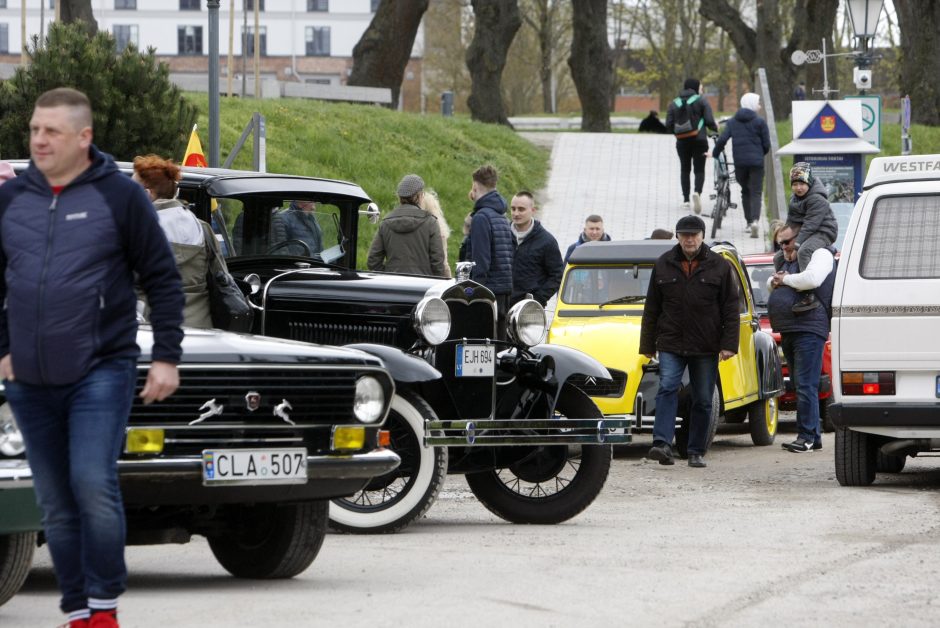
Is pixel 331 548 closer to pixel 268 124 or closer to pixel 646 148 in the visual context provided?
pixel 268 124

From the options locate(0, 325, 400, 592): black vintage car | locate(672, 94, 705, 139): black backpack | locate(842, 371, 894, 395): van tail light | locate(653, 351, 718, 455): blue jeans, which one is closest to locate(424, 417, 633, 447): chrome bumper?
locate(0, 325, 400, 592): black vintage car

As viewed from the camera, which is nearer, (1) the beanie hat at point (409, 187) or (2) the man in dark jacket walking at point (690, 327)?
(2) the man in dark jacket walking at point (690, 327)

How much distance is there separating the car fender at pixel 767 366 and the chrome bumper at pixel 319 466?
833cm

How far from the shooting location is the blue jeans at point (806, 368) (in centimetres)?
1474

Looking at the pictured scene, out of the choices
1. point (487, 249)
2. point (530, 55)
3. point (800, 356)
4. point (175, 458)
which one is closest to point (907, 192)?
point (800, 356)

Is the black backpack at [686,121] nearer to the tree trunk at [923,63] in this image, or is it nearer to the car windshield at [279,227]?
the car windshield at [279,227]

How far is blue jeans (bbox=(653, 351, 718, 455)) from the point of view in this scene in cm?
1352

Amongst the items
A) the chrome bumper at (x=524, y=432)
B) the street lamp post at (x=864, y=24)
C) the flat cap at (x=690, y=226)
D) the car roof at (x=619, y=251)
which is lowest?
the chrome bumper at (x=524, y=432)

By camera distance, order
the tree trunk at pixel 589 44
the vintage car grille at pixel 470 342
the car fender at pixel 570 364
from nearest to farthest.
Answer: the vintage car grille at pixel 470 342, the car fender at pixel 570 364, the tree trunk at pixel 589 44

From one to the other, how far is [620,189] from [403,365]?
979 inches

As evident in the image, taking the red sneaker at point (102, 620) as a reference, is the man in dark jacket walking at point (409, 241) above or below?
above

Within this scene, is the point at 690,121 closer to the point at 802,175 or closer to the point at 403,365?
the point at 802,175

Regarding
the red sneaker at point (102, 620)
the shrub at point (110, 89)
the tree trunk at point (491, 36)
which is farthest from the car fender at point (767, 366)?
the tree trunk at point (491, 36)

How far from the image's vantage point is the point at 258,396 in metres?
7.30
